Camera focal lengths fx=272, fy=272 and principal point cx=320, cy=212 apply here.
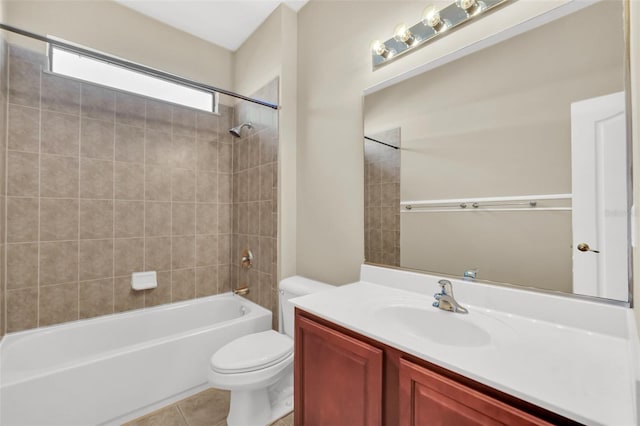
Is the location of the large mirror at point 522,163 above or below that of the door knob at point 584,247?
above

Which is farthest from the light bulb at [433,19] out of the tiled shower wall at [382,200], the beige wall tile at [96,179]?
the beige wall tile at [96,179]

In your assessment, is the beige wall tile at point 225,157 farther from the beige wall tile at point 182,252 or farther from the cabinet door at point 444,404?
the cabinet door at point 444,404

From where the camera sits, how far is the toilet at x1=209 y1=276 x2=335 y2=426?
139cm

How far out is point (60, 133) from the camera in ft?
6.12

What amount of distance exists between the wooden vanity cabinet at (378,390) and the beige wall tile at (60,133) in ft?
6.60

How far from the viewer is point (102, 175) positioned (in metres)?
2.02

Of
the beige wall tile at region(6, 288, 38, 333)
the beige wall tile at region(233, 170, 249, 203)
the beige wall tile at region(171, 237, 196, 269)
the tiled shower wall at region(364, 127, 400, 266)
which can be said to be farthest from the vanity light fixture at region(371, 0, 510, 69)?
the beige wall tile at region(6, 288, 38, 333)

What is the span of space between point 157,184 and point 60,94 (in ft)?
2.68

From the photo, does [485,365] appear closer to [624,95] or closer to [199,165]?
[624,95]

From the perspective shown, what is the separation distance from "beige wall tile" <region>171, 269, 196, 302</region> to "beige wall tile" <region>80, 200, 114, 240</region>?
0.58 meters

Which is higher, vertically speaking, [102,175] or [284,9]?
[284,9]

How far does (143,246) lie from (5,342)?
2.91 ft

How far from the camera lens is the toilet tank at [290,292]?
1.75 metres

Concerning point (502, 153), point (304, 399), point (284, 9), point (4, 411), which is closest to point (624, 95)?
point (502, 153)
